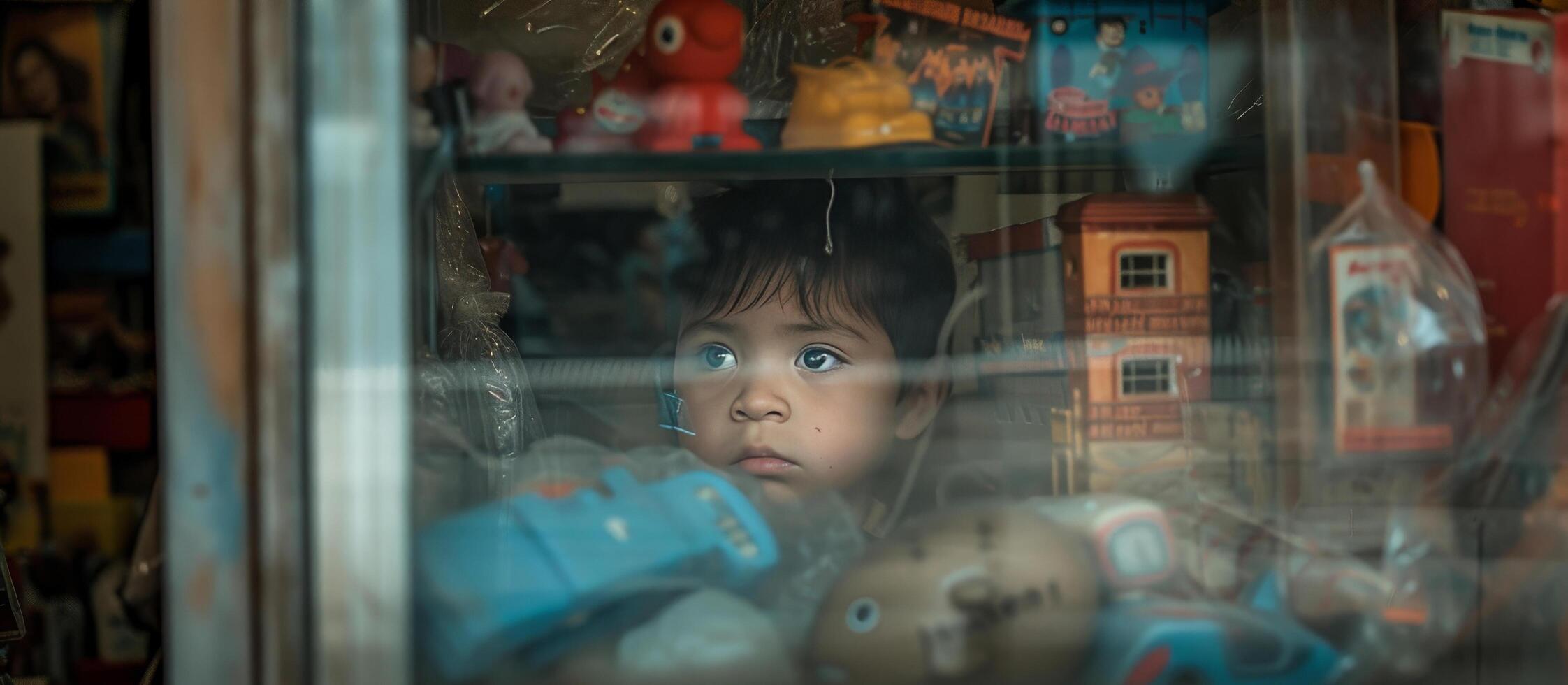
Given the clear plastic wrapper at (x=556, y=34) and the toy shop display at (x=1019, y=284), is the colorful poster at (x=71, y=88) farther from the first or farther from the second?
the toy shop display at (x=1019, y=284)

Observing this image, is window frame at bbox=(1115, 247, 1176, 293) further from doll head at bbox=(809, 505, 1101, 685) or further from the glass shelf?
doll head at bbox=(809, 505, 1101, 685)

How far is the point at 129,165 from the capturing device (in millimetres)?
1099

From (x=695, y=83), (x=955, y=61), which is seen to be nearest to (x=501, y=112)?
(x=695, y=83)

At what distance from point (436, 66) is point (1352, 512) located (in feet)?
2.74

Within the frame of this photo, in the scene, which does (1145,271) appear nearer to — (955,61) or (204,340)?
(955,61)

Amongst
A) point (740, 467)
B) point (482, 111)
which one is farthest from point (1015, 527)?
point (482, 111)

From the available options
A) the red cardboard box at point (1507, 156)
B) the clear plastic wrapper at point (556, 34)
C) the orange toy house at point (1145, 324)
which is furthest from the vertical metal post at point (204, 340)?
the red cardboard box at point (1507, 156)

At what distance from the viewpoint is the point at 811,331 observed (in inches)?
42.5

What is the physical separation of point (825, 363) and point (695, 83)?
0.29 m

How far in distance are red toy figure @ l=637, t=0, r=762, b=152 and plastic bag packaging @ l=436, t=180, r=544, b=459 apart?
0.29 metres

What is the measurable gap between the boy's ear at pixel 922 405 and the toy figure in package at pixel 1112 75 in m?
0.25

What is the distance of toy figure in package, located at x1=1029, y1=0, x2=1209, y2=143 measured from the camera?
3.13ft

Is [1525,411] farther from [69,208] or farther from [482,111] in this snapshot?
[69,208]

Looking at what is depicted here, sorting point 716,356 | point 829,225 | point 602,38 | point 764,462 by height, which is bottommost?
point 764,462
